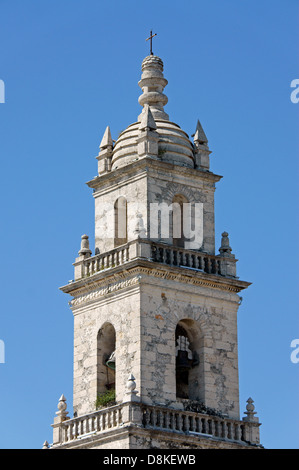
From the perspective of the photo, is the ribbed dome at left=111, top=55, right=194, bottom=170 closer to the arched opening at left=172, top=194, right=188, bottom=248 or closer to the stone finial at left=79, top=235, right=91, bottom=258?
the arched opening at left=172, top=194, right=188, bottom=248

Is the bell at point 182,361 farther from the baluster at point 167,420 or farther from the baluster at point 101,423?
the baluster at point 101,423

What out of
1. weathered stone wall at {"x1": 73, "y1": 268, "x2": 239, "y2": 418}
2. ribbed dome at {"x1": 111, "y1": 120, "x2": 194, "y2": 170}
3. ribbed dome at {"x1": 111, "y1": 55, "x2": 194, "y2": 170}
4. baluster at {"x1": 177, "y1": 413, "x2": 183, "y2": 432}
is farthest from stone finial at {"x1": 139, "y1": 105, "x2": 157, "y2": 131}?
baluster at {"x1": 177, "y1": 413, "x2": 183, "y2": 432}

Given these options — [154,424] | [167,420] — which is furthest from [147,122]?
[154,424]

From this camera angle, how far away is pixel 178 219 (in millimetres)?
55750

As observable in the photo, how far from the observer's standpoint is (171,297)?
177 feet

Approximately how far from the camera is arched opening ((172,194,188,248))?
182 feet

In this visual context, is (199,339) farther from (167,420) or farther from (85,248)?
(85,248)

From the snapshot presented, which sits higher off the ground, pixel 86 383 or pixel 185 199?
pixel 185 199

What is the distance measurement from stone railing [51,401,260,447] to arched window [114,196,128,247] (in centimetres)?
585

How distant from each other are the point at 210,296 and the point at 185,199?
3.31m

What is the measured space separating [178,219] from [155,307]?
140 inches
